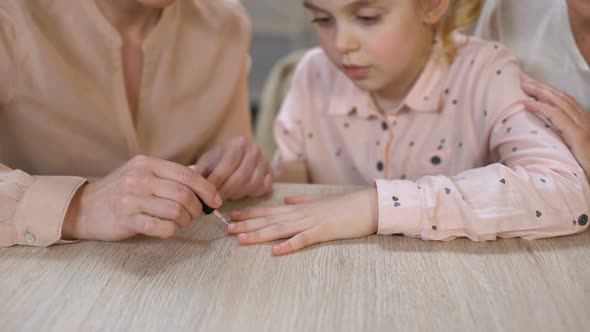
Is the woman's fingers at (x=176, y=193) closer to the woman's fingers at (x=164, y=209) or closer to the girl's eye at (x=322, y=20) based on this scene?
the woman's fingers at (x=164, y=209)

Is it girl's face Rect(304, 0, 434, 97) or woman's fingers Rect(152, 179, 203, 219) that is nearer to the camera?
woman's fingers Rect(152, 179, 203, 219)

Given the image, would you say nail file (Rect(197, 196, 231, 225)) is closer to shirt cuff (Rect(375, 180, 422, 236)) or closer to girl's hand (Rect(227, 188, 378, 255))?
girl's hand (Rect(227, 188, 378, 255))

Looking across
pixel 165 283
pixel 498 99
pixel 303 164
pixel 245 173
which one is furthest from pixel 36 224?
pixel 498 99

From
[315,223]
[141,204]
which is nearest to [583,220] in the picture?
[315,223]

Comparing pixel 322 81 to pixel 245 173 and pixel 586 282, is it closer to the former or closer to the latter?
pixel 245 173

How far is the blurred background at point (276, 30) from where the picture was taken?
134 inches

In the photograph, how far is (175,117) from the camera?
51.1 inches

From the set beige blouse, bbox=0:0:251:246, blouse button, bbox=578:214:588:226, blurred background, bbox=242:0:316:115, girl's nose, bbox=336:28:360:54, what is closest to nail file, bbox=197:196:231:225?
beige blouse, bbox=0:0:251:246

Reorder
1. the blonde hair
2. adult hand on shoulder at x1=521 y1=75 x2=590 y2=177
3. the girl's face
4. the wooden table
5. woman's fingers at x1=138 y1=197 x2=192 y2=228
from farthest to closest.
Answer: the blonde hair < the girl's face < adult hand on shoulder at x1=521 y1=75 x2=590 y2=177 < woman's fingers at x1=138 y1=197 x2=192 y2=228 < the wooden table

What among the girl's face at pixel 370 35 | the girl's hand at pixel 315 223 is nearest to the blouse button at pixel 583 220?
the girl's hand at pixel 315 223

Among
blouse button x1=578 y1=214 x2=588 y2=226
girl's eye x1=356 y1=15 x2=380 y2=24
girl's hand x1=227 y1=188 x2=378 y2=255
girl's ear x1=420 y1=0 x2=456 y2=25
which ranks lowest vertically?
blouse button x1=578 y1=214 x2=588 y2=226

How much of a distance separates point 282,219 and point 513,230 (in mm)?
339

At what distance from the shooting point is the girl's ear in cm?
116

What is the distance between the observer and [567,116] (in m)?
1.00
